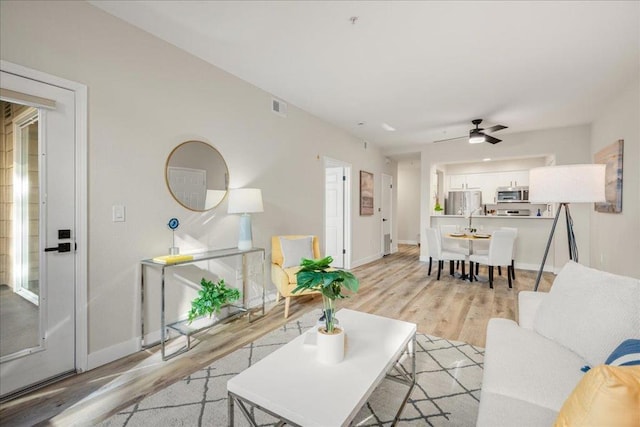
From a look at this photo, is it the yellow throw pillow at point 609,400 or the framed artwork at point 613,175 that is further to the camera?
the framed artwork at point 613,175

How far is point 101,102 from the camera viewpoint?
2.27 m

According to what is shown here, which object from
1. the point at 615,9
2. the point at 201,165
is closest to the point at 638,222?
the point at 615,9

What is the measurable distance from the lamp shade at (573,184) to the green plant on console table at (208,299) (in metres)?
3.01

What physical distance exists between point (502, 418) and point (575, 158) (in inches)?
236

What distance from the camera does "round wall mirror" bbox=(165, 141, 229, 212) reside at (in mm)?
2766

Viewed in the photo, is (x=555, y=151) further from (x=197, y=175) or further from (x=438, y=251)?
(x=197, y=175)

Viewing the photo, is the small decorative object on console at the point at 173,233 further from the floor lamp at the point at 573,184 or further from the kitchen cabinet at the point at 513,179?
the kitchen cabinet at the point at 513,179

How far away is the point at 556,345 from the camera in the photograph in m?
1.60

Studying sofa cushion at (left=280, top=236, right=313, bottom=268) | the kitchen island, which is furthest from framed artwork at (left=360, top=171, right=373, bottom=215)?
sofa cushion at (left=280, top=236, right=313, bottom=268)

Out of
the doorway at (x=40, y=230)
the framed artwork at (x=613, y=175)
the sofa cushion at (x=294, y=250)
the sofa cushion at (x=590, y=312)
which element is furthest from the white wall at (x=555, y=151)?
the doorway at (x=40, y=230)

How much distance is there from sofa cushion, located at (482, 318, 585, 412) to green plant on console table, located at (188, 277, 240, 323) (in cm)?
224

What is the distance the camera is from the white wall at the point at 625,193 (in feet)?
11.0

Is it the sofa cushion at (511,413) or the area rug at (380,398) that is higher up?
the sofa cushion at (511,413)

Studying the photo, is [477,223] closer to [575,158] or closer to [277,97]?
[575,158]
